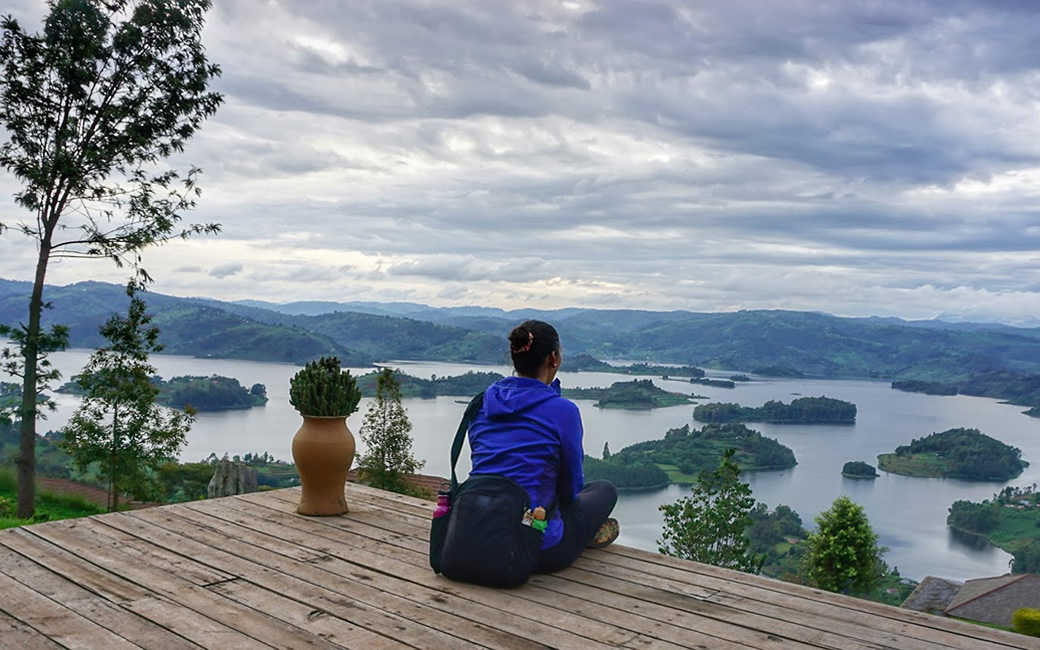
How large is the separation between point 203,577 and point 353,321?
63.6 m

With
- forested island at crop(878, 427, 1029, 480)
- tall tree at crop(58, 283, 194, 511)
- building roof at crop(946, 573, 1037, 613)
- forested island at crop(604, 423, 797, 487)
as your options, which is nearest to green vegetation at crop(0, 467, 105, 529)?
tall tree at crop(58, 283, 194, 511)

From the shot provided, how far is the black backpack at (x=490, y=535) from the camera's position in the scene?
3.42 metres

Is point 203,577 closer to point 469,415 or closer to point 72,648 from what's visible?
point 72,648

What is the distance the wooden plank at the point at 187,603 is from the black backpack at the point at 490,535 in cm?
82

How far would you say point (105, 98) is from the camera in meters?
11.4

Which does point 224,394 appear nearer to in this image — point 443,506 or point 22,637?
point 443,506

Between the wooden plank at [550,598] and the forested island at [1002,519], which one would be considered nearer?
the wooden plank at [550,598]

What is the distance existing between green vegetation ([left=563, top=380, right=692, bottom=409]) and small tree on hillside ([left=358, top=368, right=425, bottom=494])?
35.1 metres

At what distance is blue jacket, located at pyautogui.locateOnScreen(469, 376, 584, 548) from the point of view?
360 centimetres

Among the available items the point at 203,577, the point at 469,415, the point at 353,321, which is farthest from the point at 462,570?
the point at 353,321

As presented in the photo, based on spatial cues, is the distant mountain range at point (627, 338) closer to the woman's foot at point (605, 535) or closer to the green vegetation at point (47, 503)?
the green vegetation at point (47, 503)

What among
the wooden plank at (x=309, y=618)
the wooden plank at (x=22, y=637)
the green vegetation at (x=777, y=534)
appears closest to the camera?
the wooden plank at (x=22, y=637)

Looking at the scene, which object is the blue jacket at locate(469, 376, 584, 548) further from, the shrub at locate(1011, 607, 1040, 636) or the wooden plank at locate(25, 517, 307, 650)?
the shrub at locate(1011, 607, 1040, 636)

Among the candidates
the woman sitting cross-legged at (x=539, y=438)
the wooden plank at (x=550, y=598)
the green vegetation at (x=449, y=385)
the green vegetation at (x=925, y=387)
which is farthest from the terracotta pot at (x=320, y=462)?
the green vegetation at (x=925, y=387)
